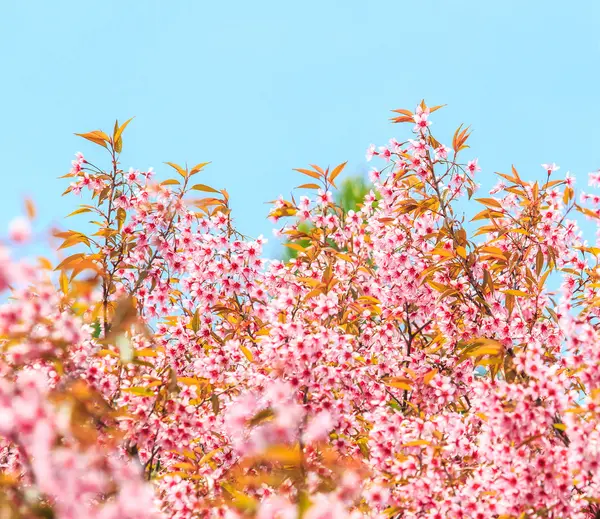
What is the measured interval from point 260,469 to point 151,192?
2.74 m

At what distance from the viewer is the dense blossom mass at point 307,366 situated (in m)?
2.63

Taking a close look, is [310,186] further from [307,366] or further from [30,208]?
[30,208]

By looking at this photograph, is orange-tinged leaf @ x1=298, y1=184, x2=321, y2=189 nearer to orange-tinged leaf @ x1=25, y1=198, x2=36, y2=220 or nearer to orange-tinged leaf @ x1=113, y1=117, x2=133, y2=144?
orange-tinged leaf @ x1=113, y1=117, x2=133, y2=144

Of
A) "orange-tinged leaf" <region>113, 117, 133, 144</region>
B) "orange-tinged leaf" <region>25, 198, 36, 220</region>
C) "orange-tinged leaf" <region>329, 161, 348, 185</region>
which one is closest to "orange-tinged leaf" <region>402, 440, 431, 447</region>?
"orange-tinged leaf" <region>25, 198, 36, 220</region>

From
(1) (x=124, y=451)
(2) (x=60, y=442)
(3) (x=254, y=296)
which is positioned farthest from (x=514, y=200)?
(2) (x=60, y=442)

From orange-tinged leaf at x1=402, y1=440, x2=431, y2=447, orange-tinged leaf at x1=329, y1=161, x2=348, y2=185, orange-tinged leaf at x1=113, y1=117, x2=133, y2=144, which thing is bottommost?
orange-tinged leaf at x1=402, y1=440, x2=431, y2=447

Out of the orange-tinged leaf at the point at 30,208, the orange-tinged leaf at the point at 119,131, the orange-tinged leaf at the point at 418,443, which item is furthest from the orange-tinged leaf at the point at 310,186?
the orange-tinged leaf at the point at 30,208

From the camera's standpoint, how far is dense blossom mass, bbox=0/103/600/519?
263 cm

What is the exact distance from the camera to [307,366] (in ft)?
13.4

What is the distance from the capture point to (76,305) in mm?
3412

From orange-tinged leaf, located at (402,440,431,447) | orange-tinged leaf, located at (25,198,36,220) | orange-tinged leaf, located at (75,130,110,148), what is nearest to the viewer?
orange-tinged leaf, located at (25,198,36,220)

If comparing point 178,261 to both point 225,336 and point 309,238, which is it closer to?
point 225,336

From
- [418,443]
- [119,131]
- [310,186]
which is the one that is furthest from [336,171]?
[418,443]

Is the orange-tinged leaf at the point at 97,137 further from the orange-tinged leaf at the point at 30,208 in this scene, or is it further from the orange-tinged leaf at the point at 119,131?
the orange-tinged leaf at the point at 30,208
